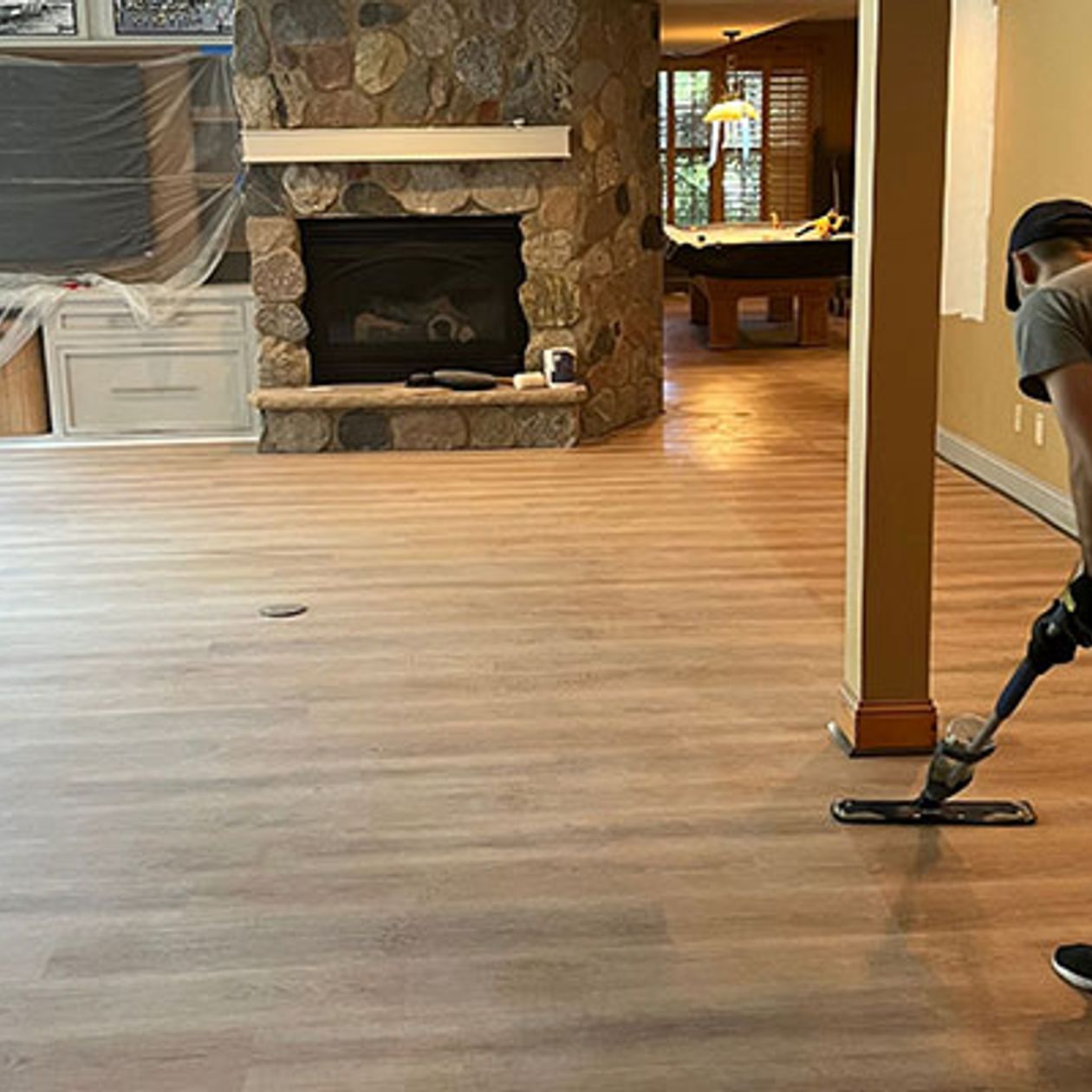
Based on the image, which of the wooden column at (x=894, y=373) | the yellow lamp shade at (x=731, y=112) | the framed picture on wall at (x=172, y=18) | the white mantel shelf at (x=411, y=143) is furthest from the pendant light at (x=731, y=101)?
the wooden column at (x=894, y=373)

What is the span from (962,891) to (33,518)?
4.63 meters

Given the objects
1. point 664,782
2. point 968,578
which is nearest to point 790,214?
point 968,578

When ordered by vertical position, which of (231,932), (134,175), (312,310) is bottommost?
(231,932)

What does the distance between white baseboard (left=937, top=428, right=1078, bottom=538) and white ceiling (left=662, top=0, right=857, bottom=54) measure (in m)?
3.34

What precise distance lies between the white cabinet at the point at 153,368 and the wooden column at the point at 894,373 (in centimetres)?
496

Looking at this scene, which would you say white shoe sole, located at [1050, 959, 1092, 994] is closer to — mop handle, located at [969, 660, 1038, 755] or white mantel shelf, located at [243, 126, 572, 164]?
mop handle, located at [969, 660, 1038, 755]

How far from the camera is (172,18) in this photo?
7.70 m

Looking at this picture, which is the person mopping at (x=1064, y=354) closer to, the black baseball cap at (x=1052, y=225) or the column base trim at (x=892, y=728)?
the black baseball cap at (x=1052, y=225)

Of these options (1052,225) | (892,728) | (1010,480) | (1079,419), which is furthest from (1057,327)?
(1010,480)

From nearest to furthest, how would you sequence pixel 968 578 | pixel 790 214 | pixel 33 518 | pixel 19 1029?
1. pixel 19 1029
2. pixel 968 578
3. pixel 33 518
4. pixel 790 214

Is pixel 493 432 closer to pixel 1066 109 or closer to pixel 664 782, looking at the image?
pixel 1066 109

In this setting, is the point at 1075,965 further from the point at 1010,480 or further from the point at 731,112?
the point at 731,112

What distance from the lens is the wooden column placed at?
10.8 feet

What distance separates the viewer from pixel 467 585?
515 cm
